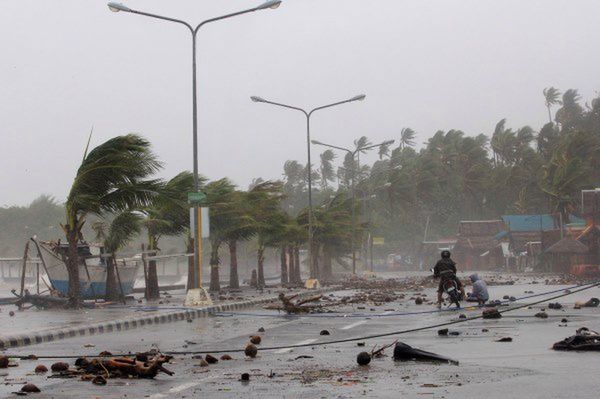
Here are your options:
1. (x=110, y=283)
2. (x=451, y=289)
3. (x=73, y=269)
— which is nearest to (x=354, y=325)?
(x=451, y=289)

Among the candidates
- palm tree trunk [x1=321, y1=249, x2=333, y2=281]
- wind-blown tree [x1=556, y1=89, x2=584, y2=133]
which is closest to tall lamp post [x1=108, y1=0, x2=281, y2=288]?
palm tree trunk [x1=321, y1=249, x2=333, y2=281]

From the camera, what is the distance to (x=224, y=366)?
12039mm

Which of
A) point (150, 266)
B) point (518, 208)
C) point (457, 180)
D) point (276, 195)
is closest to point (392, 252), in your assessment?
point (457, 180)

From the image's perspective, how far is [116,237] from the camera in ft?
104

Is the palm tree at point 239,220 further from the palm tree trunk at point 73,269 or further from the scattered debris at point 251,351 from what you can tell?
the scattered debris at point 251,351

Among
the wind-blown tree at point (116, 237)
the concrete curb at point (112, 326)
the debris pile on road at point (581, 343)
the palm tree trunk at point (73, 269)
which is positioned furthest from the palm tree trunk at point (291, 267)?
the debris pile on road at point (581, 343)

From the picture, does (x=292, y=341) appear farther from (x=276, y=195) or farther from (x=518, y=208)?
(x=518, y=208)

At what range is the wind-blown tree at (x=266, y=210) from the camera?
44.7 meters

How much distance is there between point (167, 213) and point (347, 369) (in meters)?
24.0

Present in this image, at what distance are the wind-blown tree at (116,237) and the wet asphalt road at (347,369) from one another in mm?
12265

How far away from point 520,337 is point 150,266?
2165 cm

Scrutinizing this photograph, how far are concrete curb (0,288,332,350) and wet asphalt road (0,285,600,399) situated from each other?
0.49 metres

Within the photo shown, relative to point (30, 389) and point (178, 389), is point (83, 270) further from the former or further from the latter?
point (178, 389)

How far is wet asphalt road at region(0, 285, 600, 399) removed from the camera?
9320 millimetres
